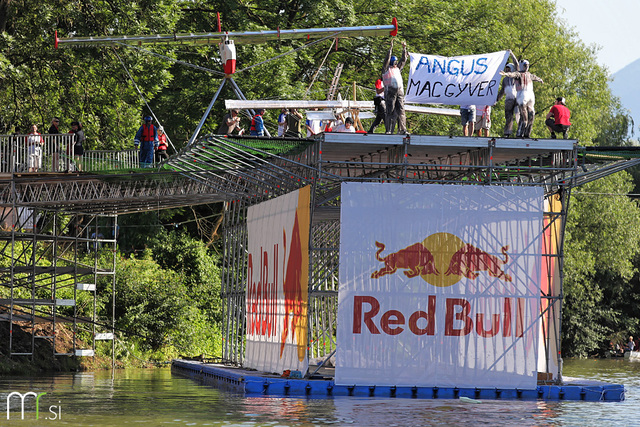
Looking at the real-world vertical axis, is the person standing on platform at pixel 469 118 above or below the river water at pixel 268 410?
above

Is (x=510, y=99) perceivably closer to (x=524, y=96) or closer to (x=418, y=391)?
(x=524, y=96)

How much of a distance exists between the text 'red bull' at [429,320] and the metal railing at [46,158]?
34.8ft

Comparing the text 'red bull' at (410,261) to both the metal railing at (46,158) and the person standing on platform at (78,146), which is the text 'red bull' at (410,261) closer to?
the metal railing at (46,158)

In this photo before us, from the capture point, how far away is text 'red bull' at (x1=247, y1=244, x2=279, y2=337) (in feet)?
86.8

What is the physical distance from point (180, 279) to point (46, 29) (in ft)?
35.6

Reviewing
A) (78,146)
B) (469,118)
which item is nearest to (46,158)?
(78,146)

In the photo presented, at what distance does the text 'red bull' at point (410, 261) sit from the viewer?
874 inches

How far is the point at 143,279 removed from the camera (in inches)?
1499

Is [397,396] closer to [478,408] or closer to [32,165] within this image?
[478,408]

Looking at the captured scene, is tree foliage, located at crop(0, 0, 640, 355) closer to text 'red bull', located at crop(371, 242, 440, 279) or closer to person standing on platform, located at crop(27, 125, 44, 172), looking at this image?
person standing on platform, located at crop(27, 125, 44, 172)

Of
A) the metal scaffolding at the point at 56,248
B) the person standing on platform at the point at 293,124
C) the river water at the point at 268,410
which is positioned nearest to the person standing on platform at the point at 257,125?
the person standing on platform at the point at 293,124

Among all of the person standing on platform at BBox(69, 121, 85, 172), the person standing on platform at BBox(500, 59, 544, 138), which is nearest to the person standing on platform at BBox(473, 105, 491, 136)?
the person standing on platform at BBox(500, 59, 544, 138)

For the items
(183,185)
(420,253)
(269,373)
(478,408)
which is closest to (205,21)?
(183,185)

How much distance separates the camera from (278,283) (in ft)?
85.5
